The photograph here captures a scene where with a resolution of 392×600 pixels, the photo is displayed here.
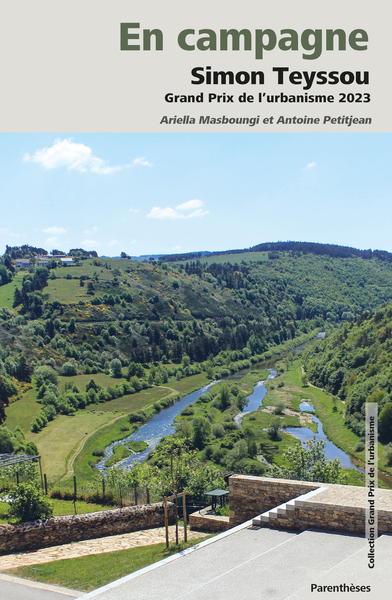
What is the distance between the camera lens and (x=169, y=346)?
127750 mm

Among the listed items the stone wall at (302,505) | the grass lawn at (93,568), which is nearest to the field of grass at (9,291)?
the grass lawn at (93,568)

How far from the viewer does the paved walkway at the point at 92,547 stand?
53.9 ft

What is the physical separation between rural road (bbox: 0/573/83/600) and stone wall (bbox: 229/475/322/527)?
6.35 metres

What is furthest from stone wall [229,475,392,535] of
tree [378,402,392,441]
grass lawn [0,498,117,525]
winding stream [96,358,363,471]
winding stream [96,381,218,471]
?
tree [378,402,392,441]

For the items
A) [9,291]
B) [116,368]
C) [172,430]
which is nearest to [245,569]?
[172,430]

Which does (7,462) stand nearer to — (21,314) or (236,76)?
(236,76)

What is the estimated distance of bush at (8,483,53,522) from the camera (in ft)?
59.7

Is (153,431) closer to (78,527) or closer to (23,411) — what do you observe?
(23,411)

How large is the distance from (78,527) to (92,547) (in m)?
1.33

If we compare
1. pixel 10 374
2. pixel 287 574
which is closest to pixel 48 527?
pixel 287 574

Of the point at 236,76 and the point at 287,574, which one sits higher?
the point at 236,76

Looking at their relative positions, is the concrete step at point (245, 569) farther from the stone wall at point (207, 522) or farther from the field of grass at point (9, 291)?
the field of grass at point (9, 291)

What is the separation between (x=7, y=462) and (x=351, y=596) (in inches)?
654

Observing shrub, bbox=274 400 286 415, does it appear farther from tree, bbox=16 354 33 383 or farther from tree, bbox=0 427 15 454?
tree, bbox=16 354 33 383
